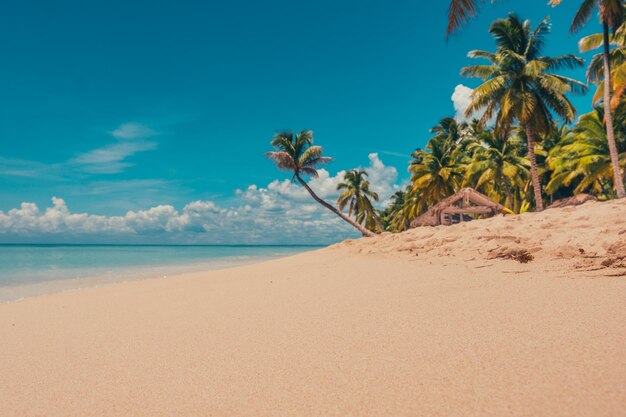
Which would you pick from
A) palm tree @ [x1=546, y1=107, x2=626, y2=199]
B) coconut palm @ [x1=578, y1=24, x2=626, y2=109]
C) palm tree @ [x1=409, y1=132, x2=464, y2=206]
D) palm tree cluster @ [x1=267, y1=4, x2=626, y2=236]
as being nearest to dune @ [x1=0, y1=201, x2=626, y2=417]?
palm tree cluster @ [x1=267, y1=4, x2=626, y2=236]

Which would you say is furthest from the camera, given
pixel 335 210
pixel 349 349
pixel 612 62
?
pixel 335 210

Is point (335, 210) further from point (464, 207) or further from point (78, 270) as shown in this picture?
point (78, 270)

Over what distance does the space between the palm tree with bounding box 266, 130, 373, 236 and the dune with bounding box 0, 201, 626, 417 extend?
1920 centimetres

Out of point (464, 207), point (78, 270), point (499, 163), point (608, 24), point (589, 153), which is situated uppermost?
point (608, 24)

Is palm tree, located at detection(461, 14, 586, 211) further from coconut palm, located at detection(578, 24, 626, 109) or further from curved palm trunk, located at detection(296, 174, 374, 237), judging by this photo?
curved palm trunk, located at detection(296, 174, 374, 237)

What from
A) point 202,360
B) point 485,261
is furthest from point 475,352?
point 485,261

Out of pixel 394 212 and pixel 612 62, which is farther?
pixel 394 212

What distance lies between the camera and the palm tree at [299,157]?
24.6 m

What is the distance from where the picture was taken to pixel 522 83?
18641 millimetres

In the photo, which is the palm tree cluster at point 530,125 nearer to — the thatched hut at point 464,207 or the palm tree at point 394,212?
the thatched hut at point 464,207

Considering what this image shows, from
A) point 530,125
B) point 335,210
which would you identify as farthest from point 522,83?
point 335,210

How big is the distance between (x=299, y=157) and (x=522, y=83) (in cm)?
1430

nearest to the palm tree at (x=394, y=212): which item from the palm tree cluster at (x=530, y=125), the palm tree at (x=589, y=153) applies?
the palm tree cluster at (x=530, y=125)

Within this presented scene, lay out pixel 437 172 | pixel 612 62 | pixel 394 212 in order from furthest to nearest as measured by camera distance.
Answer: pixel 394 212
pixel 437 172
pixel 612 62
